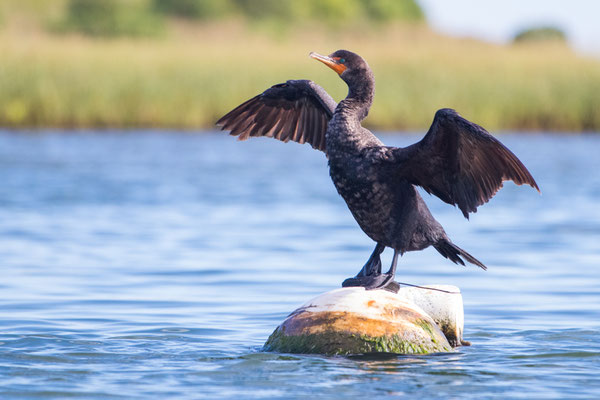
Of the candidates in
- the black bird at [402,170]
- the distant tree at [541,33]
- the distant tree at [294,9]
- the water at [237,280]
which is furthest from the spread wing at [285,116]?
the distant tree at [541,33]

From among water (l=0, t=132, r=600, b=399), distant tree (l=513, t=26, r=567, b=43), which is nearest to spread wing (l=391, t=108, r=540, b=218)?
water (l=0, t=132, r=600, b=399)

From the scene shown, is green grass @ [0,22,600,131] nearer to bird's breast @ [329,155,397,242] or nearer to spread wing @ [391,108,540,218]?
spread wing @ [391,108,540,218]

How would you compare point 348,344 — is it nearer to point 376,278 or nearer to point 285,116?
point 376,278

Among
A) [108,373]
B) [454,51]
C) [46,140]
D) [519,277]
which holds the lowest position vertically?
[108,373]

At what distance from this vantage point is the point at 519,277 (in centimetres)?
907

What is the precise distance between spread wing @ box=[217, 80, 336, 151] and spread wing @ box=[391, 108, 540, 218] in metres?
0.98

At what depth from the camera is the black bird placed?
5730 mm

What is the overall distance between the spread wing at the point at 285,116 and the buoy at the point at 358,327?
1.26 m

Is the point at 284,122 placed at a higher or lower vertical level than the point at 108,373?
higher

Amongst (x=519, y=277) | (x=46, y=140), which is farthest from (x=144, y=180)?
(x=519, y=277)

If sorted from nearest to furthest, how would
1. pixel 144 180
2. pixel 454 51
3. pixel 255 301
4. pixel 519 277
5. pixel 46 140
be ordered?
pixel 255 301, pixel 519 277, pixel 144 180, pixel 46 140, pixel 454 51

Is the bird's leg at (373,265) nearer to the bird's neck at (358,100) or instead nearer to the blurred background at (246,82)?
the bird's neck at (358,100)

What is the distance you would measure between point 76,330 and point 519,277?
384 cm

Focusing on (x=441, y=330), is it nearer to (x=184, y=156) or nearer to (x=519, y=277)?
(x=519, y=277)
